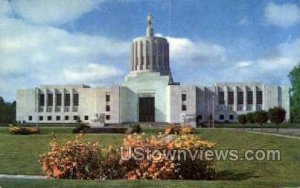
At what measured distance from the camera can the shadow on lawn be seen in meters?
8.44

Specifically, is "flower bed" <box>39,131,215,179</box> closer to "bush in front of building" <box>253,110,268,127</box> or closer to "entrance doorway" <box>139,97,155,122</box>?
"bush in front of building" <box>253,110,268,127</box>

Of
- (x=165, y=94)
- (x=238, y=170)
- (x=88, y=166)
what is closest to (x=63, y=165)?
(x=88, y=166)

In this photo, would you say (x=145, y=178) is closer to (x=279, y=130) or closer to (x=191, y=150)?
(x=191, y=150)

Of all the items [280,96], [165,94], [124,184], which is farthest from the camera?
[165,94]

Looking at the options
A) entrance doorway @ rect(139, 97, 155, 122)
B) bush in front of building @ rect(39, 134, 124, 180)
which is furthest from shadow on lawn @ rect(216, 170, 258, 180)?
entrance doorway @ rect(139, 97, 155, 122)

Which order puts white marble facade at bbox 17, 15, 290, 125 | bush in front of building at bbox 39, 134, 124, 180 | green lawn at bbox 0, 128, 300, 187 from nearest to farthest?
green lawn at bbox 0, 128, 300, 187 → bush in front of building at bbox 39, 134, 124, 180 → white marble facade at bbox 17, 15, 290, 125

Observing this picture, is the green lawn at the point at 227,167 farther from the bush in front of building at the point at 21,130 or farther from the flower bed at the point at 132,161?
the bush in front of building at the point at 21,130

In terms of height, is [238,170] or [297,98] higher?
[297,98]

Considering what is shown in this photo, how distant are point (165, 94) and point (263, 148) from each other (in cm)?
4254

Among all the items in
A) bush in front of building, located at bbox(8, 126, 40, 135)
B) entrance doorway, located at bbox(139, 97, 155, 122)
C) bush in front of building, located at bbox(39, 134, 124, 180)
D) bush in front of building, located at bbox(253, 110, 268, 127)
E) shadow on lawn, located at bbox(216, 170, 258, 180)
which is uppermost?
entrance doorway, located at bbox(139, 97, 155, 122)

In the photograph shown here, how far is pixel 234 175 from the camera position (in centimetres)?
858

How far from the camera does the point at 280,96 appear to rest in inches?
1735

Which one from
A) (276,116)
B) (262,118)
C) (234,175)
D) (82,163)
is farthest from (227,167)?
(262,118)

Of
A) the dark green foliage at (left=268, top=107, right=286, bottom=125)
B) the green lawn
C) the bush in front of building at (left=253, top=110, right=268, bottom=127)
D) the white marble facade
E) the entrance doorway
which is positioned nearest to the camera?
the green lawn
